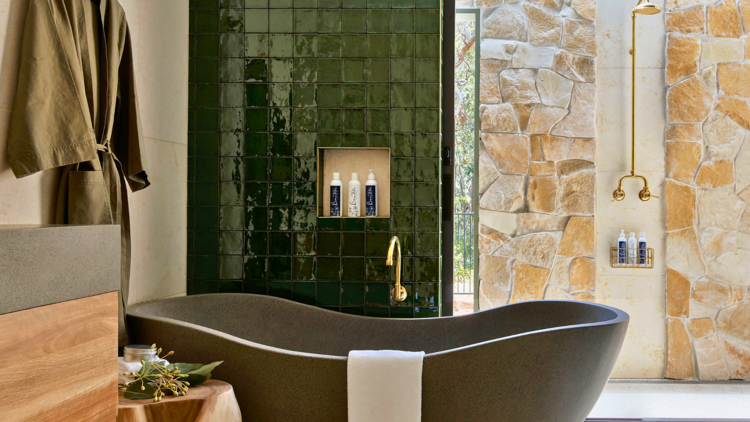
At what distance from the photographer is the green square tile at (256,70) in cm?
240

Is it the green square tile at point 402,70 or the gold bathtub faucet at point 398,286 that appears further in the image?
the green square tile at point 402,70

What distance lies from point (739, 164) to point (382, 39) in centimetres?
250

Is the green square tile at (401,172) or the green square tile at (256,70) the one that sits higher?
the green square tile at (256,70)

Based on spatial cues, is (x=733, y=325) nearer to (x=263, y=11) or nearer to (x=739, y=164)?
(x=739, y=164)

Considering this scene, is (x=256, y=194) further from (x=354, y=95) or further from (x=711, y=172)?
(x=711, y=172)

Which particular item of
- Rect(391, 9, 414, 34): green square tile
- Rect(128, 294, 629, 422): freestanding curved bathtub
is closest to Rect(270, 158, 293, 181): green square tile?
Rect(391, 9, 414, 34): green square tile

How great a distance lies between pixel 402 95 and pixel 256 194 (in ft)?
2.74

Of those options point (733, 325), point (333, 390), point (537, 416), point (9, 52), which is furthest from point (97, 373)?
point (733, 325)

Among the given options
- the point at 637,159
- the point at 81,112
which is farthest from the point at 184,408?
the point at 637,159

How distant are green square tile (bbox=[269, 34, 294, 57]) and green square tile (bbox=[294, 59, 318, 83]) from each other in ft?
0.20

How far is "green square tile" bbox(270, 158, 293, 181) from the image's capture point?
94.1 inches

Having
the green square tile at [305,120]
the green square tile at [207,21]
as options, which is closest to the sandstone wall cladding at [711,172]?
the green square tile at [305,120]

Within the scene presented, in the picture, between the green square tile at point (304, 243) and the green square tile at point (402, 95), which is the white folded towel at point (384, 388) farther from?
the green square tile at point (402, 95)

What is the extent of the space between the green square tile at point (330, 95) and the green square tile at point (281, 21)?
0.32 meters
